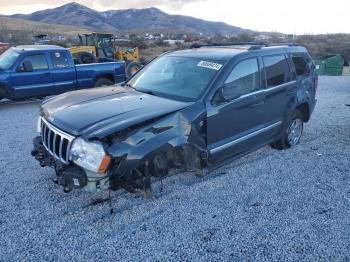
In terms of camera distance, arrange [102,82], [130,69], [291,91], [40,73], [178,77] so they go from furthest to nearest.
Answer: [102,82] < [40,73] < [130,69] < [291,91] < [178,77]

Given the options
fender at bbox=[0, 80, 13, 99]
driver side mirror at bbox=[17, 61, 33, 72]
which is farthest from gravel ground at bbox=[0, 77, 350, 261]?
driver side mirror at bbox=[17, 61, 33, 72]

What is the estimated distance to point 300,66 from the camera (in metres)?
5.88

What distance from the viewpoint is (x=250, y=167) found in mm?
5125

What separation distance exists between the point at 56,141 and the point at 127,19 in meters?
176

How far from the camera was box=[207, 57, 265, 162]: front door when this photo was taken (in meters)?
4.20

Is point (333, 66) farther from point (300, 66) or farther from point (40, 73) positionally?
point (40, 73)

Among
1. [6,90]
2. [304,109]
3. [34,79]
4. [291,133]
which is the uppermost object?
[34,79]

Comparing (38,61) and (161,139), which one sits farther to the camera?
(38,61)

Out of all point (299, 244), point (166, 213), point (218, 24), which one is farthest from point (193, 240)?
point (218, 24)

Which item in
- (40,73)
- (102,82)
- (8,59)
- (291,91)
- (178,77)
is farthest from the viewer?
(102,82)

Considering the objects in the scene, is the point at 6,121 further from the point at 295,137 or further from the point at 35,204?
the point at 295,137

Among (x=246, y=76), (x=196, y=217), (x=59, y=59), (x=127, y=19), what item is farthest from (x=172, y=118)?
(x=127, y=19)

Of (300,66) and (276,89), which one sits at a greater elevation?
(300,66)

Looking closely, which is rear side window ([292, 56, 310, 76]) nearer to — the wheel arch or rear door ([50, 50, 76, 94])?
the wheel arch
